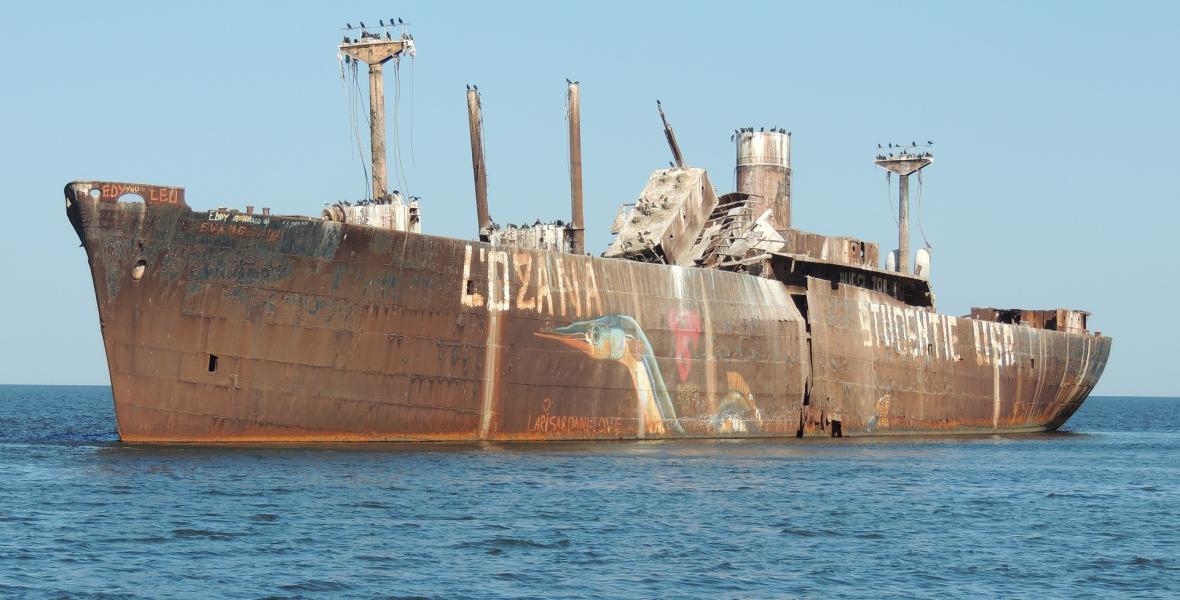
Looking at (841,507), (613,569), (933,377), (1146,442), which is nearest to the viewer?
(613,569)

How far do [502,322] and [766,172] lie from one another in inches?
708

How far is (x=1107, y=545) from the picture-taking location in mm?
23969

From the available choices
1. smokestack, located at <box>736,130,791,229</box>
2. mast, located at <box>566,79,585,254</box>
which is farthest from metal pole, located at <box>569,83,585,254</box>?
smokestack, located at <box>736,130,791,229</box>

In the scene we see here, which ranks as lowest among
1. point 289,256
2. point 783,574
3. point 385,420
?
point 783,574

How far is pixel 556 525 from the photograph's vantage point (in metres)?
23.6

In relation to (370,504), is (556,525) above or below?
below

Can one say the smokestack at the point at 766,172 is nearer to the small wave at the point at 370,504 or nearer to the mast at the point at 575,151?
the mast at the point at 575,151

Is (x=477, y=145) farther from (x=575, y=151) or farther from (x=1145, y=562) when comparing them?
(x=1145, y=562)

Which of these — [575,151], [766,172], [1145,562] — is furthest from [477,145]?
[1145,562]

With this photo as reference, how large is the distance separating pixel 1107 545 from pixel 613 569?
9.20m

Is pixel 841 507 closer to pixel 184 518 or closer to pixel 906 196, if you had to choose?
pixel 184 518

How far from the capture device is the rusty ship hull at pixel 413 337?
101 feet

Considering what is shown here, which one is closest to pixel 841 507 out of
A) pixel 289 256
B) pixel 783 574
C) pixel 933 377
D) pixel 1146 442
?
pixel 783 574

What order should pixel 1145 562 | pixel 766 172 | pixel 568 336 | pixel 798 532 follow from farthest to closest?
pixel 766 172 → pixel 568 336 → pixel 798 532 → pixel 1145 562
